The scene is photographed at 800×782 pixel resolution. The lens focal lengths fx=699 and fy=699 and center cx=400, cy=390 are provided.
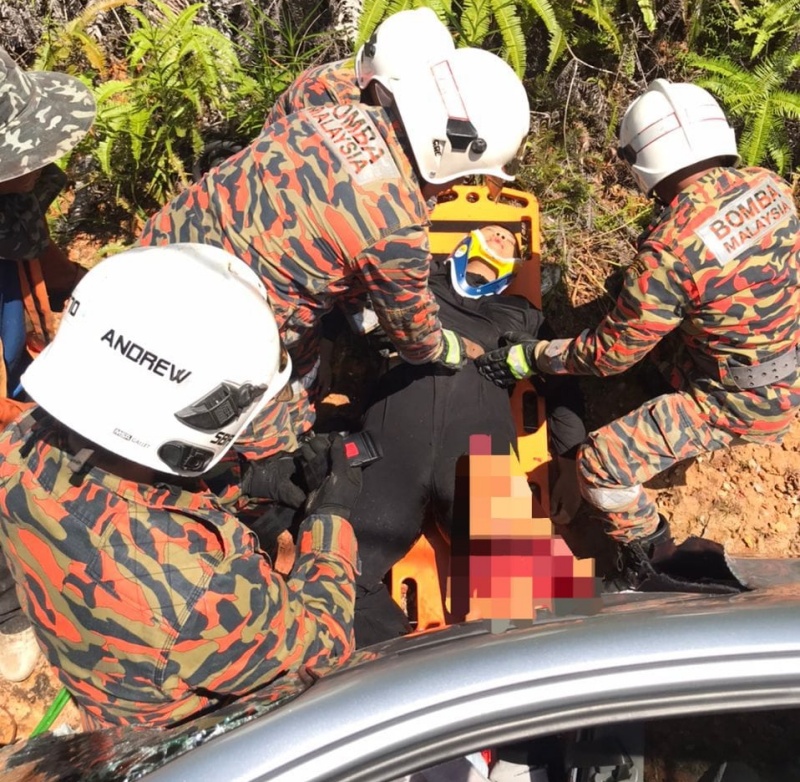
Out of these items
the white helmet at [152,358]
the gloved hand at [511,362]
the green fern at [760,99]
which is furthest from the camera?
the green fern at [760,99]

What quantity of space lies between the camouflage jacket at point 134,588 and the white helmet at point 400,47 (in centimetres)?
186

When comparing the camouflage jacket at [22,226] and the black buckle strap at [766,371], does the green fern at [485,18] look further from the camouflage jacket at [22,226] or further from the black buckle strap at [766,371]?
the black buckle strap at [766,371]

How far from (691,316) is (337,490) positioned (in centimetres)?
163

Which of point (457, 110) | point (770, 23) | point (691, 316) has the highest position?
point (457, 110)

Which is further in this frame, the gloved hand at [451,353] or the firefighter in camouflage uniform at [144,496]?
the gloved hand at [451,353]

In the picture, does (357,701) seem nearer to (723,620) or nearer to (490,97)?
(723,620)

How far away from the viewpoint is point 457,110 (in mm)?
2682

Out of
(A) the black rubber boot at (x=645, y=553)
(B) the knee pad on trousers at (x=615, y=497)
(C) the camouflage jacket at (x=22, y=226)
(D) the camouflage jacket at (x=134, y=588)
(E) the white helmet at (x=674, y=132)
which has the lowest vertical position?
(A) the black rubber boot at (x=645, y=553)

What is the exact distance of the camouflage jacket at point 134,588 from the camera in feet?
5.78

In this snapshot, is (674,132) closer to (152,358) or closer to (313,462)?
(313,462)

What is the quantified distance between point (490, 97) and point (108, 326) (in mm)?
1763

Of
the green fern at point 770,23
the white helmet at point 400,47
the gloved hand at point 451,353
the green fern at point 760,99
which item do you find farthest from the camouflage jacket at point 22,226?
the green fern at point 770,23

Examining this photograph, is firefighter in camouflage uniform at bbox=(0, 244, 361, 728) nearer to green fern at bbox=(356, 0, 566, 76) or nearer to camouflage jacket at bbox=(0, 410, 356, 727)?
camouflage jacket at bbox=(0, 410, 356, 727)

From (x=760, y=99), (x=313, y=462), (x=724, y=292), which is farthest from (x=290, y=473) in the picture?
(x=760, y=99)
